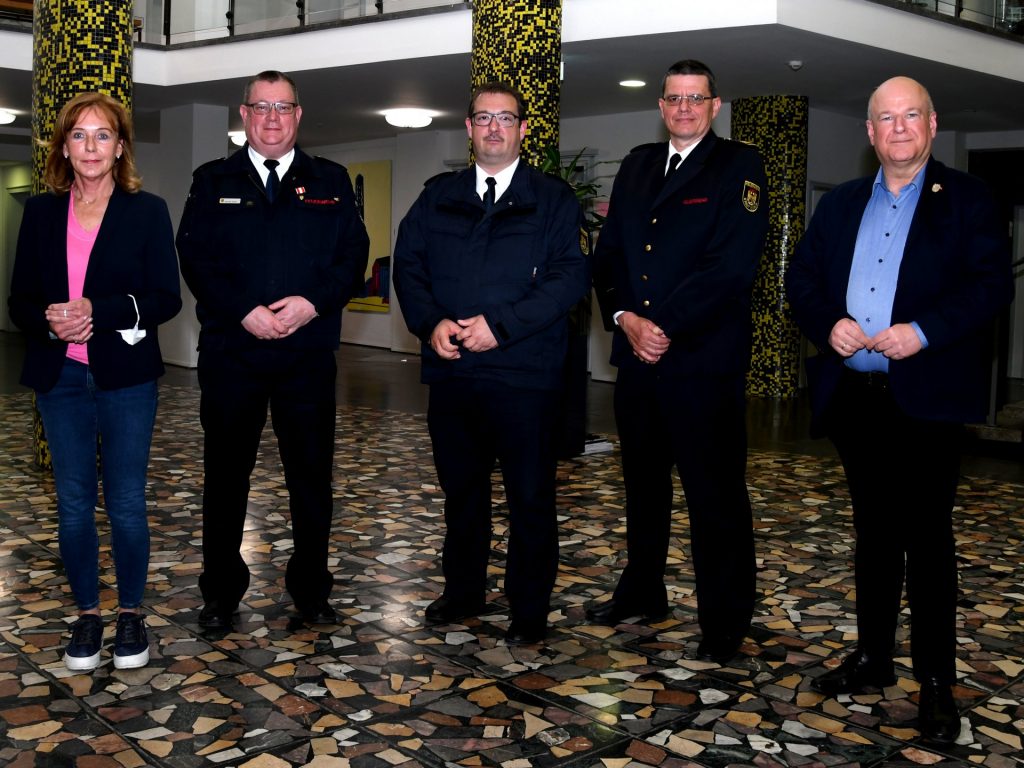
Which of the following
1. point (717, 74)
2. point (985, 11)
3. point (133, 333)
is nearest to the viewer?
point (133, 333)

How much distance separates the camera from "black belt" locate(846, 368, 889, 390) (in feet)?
9.53

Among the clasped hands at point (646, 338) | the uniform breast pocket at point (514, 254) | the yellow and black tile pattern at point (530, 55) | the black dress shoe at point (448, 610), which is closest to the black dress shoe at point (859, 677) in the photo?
the clasped hands at point (646, 338)

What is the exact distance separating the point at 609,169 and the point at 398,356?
409cm

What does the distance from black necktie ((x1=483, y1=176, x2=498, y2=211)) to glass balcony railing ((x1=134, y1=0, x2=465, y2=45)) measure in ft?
19.1

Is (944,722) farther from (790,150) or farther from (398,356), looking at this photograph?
(398,356)

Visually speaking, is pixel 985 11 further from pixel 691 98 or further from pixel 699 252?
pixel 699 252

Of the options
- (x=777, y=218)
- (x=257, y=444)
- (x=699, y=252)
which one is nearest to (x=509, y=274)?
(x=699, y=252)

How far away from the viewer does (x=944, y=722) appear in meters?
2.84

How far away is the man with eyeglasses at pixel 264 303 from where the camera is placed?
11.3 feet

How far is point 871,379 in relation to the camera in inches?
115

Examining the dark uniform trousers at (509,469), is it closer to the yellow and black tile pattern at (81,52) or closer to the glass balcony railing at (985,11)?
the yellow and black tile pattern at (81,52)

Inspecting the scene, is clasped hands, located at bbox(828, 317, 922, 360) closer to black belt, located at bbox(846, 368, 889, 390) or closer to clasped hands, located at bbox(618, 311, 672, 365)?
black belt, located at bbox(846, 368, 889, 390)

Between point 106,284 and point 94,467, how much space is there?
20.2 inches

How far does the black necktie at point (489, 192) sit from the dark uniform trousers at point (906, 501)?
118cm
